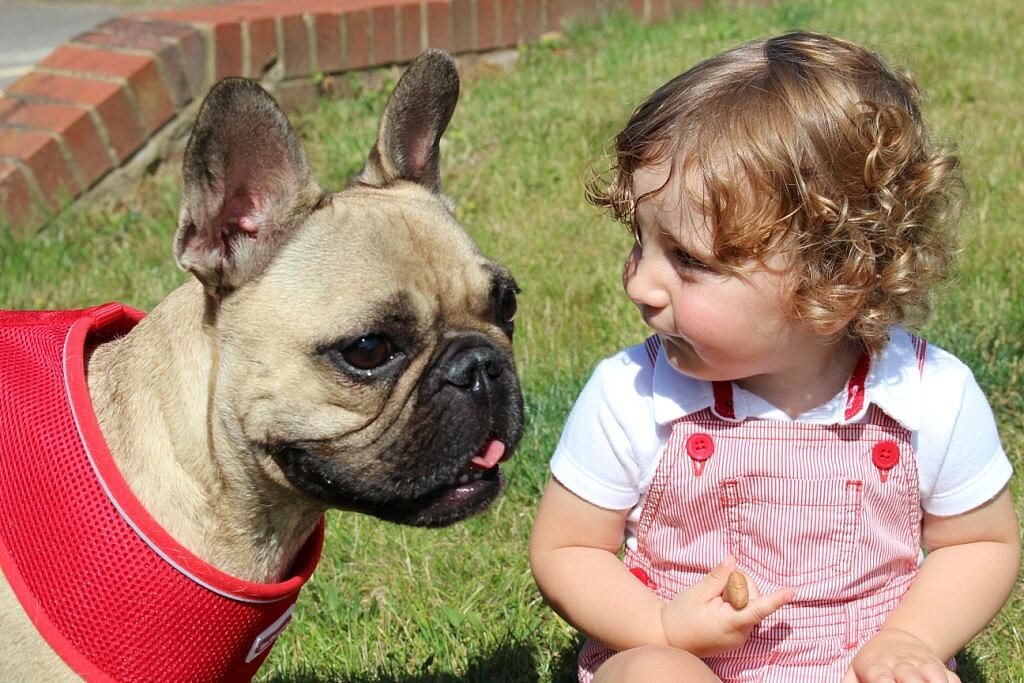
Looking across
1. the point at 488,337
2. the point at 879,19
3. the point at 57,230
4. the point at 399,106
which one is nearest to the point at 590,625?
the point at 488,337

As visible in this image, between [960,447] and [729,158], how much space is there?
75 cm

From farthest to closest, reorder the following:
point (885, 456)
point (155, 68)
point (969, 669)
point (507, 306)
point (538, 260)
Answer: point (155, 68), point (538, 260), point (969, 669), point (507, 306), point (885, 456)

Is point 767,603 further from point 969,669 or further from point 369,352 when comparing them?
point 969,669

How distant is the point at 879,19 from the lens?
7.30m

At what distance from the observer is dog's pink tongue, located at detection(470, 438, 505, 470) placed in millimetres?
2531

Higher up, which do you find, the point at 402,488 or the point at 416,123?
the point at 416,123

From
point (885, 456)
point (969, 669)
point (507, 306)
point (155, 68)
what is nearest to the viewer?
point (885, 456)

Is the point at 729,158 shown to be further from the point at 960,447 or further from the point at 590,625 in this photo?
the point at 590,625

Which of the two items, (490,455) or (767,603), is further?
(490,455)

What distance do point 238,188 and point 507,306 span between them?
2.10ft

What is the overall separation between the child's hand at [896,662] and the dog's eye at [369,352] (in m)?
1.07

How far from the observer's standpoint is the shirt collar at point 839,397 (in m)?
2.49

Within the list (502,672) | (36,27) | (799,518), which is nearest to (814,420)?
(799,518)

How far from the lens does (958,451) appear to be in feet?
8.20
